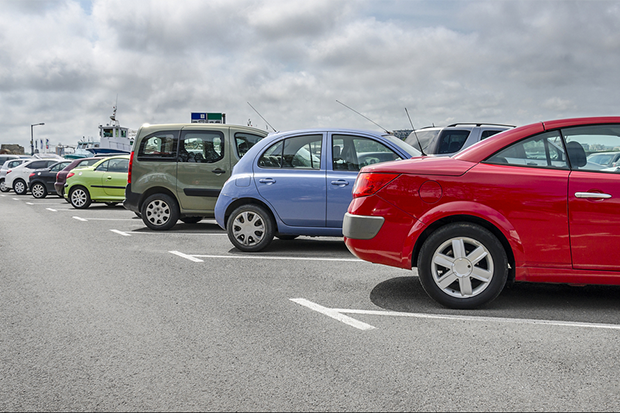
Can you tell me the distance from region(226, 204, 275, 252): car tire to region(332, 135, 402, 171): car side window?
47.5 inches

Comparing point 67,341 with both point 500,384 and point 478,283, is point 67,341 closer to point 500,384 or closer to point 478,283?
point 500,384

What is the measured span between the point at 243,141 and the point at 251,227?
2785mm

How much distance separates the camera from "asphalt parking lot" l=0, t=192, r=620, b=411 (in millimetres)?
3164

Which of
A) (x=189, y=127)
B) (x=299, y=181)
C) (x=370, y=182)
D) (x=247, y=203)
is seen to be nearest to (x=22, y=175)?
(x=189, y=127)

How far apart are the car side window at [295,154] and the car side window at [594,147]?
11.8 feet

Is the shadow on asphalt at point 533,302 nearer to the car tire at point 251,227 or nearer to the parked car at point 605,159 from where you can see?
the parked car at point 605,159

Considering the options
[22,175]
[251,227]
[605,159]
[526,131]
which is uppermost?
[526,131]

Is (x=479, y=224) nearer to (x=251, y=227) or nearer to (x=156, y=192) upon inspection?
(x=251, y=227)

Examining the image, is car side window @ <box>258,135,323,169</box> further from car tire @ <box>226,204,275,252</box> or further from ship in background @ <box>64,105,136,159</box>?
ship in background @ <box>64,105,136,159</box>

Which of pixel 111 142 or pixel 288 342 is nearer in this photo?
pixel 288 342

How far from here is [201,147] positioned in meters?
10.6

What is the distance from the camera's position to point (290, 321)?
4668mm

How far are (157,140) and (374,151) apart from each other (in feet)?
15.1

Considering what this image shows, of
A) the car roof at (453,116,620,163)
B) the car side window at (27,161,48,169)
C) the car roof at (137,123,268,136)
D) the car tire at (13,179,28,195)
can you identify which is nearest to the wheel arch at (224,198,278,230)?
the car roof at (137,123,268,136)
